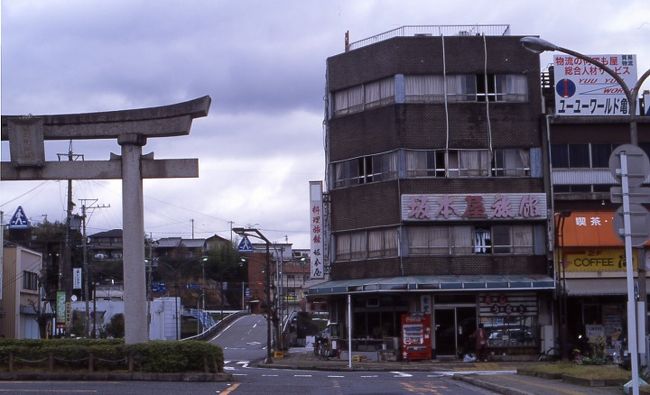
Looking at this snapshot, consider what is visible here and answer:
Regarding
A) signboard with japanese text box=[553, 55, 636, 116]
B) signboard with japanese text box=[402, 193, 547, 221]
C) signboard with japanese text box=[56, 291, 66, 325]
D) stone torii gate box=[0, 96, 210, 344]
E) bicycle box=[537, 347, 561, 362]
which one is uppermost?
signboard with japanese text box=[553, 55, 636, 116]

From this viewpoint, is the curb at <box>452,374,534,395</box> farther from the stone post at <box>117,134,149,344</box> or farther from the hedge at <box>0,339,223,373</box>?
the stone post at <box>117,134,149,344</box>

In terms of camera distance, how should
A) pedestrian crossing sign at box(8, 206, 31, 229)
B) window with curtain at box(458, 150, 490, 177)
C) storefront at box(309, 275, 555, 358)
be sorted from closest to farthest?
storefront at box(309, 275, 555, 358)
window with curtain at box(458, 150, 490, 177)
pedestrian crossing sign at box(8, 206, 31, 229)

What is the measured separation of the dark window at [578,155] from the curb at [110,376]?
2402 centimetres

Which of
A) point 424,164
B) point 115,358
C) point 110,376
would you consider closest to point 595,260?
point 424,164

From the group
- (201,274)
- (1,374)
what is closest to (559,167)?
(1,374)

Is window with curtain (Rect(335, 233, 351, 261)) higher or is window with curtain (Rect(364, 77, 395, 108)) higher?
window with curtain (Rect(364, 77, 395, 108))

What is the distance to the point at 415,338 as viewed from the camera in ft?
144

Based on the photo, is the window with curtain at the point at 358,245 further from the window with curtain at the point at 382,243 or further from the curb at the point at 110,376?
the curb at the point at 110,376

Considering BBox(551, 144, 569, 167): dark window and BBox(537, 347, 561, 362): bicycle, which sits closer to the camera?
BBox(537, 347, 561, 362): bicycle

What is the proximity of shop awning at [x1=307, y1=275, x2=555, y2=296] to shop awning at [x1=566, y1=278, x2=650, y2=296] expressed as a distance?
0.99m

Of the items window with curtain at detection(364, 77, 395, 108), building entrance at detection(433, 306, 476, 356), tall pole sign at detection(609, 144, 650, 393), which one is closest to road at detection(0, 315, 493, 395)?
tall pole sign at detection(609, 144, 650, 393)

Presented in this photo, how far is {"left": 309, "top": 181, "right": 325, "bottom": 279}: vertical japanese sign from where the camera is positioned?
1875 inches

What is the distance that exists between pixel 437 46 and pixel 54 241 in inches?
1884

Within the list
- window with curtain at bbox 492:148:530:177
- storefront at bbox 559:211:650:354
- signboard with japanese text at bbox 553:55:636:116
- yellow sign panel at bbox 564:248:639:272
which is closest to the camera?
storefront at bbox 559:211:650:354
